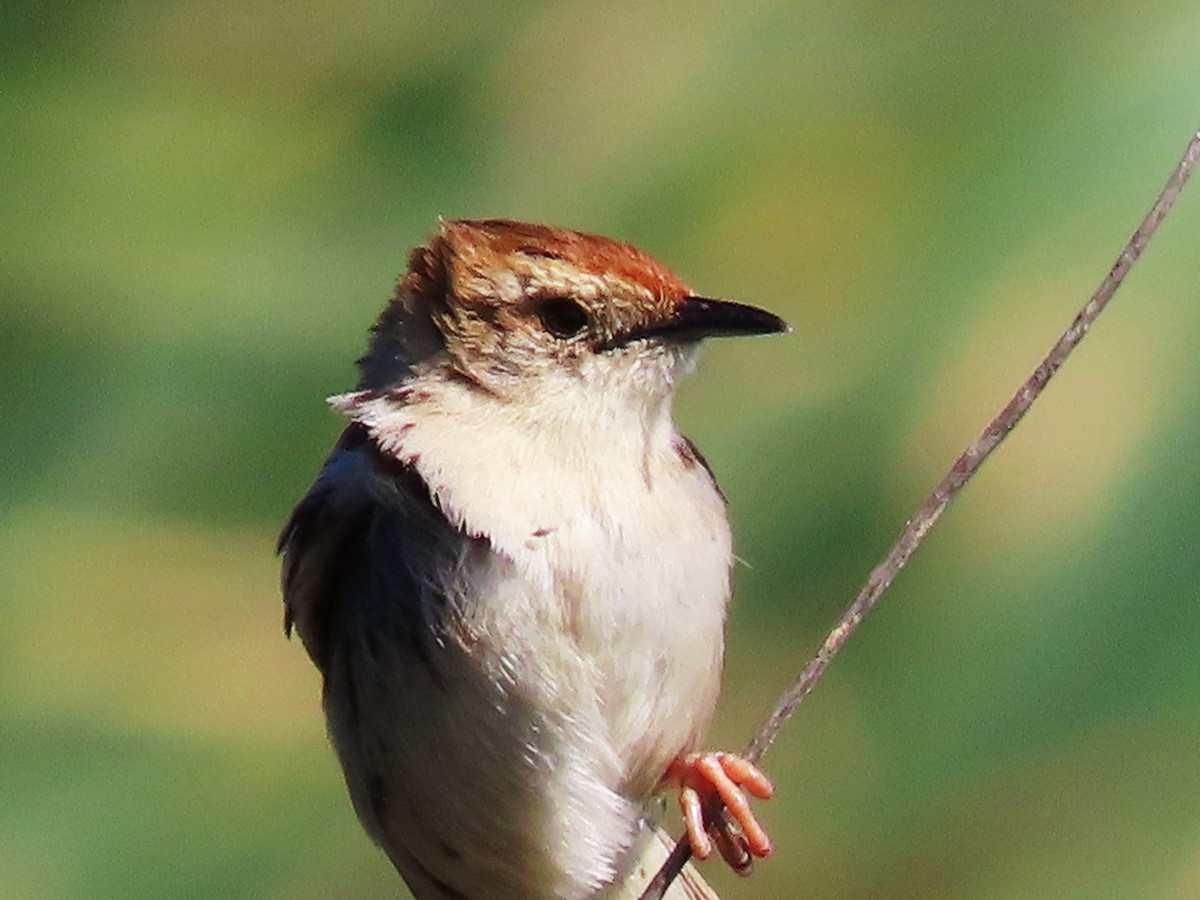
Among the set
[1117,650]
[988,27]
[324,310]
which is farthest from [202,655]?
[988,27]

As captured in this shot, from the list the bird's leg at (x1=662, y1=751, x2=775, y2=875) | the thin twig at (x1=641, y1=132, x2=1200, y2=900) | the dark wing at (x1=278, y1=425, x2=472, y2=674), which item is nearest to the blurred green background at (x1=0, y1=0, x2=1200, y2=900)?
the bird's leg at (x1=662, y1=751, x2=775, y2=875)

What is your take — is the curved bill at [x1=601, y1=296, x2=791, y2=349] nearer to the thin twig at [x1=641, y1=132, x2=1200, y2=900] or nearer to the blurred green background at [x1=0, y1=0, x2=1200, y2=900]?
the thin twig at [x1=641, y1=132, x2=1200, y2=900]

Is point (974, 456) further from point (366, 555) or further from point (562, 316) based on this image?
point (366, 555)

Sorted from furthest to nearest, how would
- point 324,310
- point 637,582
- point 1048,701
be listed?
point 324,310 → point 1048,701 → point 637,582

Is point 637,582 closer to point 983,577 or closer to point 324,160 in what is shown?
point 983,577

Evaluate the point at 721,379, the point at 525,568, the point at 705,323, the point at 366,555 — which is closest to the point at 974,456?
the point at 705,323

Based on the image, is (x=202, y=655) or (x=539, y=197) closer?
(x=202, y=655)
